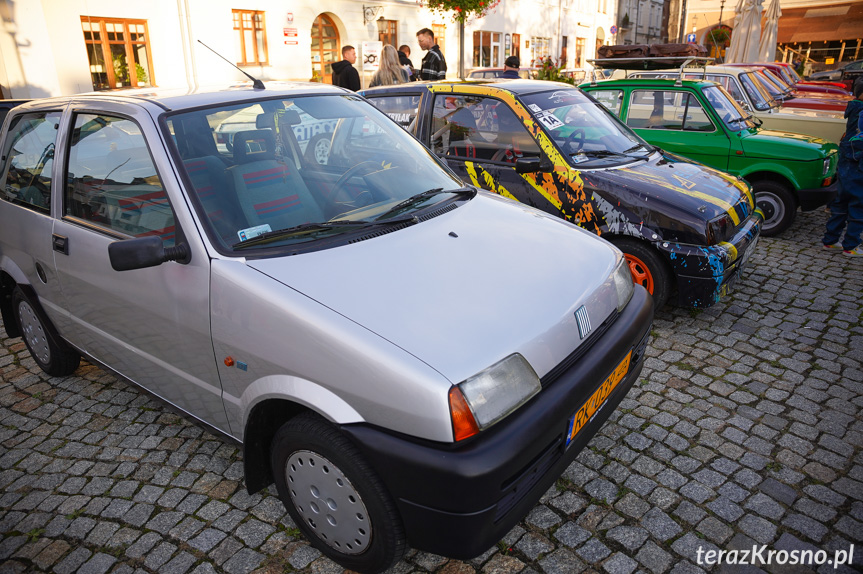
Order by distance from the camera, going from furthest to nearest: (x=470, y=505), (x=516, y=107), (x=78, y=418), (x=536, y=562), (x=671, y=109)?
(x=671, y=109)
(x=516, y=107)
(x=78, y=418)
(x=536, y=562)
(x=470, y=505)

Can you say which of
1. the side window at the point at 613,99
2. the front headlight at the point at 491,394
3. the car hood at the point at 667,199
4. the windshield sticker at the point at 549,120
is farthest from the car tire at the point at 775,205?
the front headlight at the point at 491,394

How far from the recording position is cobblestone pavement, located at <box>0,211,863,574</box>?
2.46 metres

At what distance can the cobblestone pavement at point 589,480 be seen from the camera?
96.7 inches

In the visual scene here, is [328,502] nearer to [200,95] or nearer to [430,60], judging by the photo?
[200,95]

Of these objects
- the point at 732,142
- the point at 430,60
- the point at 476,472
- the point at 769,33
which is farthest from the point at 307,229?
the point at 769,33

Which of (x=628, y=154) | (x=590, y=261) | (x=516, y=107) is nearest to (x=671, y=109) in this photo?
(x=628, y=154)

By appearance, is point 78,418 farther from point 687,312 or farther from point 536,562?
point 687,312

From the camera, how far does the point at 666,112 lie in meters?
6.97

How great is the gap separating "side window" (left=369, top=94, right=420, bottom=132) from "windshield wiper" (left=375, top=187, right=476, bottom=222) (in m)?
2.22

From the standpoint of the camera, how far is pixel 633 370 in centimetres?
279

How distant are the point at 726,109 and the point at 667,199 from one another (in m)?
3.56

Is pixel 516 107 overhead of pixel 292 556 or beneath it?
overhead

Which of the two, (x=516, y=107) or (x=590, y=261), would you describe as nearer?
(x=590, y=261)

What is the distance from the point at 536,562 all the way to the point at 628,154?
3656 mm
